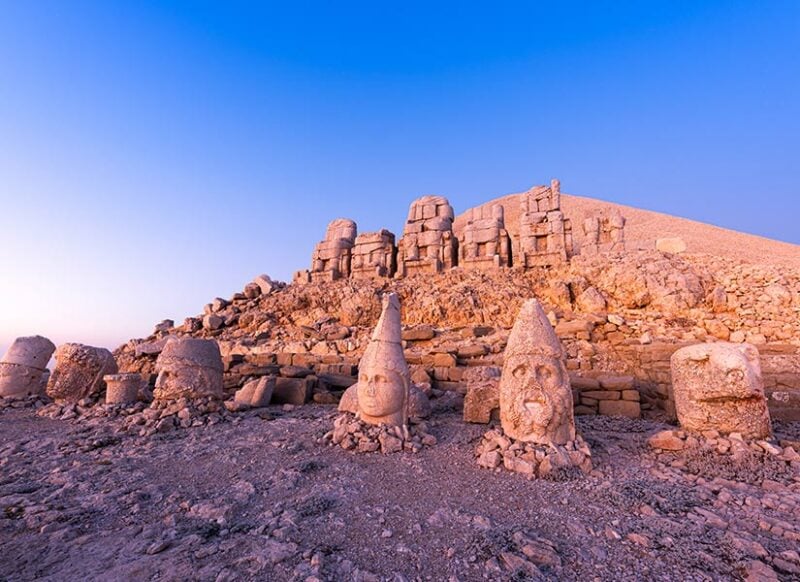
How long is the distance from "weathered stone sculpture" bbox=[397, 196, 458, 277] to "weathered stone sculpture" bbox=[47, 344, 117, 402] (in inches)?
397

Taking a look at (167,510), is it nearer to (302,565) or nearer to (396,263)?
(302,565)

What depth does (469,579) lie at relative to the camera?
2463 mm

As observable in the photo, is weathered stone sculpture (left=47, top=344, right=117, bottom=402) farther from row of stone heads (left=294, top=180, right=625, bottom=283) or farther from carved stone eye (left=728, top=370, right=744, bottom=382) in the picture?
carved stone eye (left=728, top=370, right=744, bottom=382)

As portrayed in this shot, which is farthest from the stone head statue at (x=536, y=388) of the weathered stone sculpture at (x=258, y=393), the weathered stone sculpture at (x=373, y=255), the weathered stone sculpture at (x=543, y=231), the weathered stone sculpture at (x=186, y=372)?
the weathered stone sculpture at (x=373, y=255)

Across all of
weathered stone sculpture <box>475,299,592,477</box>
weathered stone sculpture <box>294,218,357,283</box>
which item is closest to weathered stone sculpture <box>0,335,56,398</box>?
weathered stone sculpture <box>294,218,357,283</box>

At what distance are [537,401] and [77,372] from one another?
9.25 metres

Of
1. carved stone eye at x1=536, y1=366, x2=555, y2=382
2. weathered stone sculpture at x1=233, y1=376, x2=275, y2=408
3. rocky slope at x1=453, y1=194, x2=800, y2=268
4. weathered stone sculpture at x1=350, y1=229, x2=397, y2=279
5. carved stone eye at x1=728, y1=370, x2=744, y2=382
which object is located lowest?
weathered stone sculpture at x1=233, y1=376, x2=275, y2=408

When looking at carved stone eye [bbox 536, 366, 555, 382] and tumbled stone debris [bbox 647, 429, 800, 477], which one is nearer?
tumbled stone debris [bbox 647, 429, 800, 477]

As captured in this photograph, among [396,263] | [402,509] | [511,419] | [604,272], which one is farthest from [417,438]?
[396,263]

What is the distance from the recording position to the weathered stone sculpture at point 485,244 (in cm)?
1518

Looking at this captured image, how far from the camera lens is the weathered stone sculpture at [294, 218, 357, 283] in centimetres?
1736

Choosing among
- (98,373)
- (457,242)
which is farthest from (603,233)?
(98,373)

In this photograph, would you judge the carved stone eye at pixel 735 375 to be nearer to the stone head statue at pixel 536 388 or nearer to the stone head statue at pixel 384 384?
the stone head statue at pixel 536 388

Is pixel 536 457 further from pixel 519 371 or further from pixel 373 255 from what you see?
pixel 373 255
